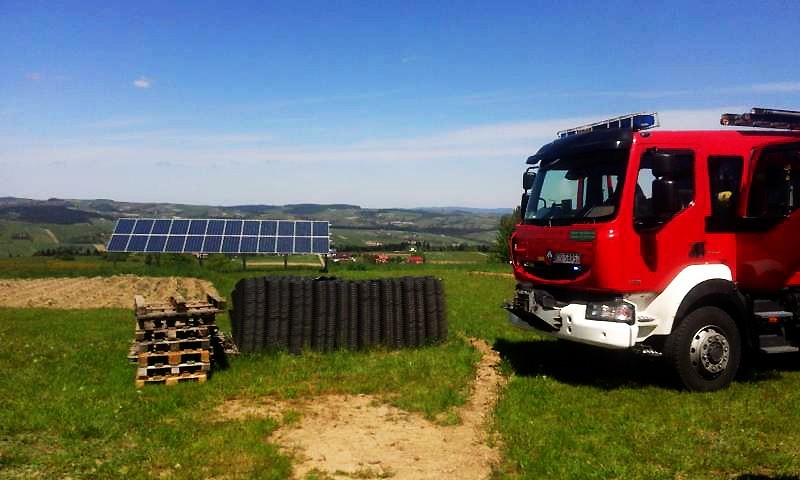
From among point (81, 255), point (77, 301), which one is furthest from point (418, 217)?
point (77, 301)

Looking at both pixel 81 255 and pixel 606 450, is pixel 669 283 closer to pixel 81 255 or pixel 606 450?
pixel 606 450

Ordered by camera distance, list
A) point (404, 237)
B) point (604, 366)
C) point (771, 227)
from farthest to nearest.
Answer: point (404, 237) < point (604, 366) < point (771, 227)

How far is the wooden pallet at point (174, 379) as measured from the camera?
29.5 feet

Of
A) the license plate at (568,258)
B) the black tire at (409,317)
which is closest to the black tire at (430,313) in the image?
the black tire at (409,317)

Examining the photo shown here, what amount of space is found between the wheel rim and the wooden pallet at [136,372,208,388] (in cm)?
719

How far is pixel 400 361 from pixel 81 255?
175 feet

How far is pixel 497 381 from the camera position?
31.0ft

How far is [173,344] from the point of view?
919cm

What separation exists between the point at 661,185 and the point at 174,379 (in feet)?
24.7

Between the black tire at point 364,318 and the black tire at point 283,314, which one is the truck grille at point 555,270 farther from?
the black tire at point 283,314

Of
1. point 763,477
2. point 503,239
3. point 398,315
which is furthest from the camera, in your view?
point 503,239

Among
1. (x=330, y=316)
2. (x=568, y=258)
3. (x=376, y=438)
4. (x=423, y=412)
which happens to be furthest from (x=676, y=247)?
(x=330, y=316)

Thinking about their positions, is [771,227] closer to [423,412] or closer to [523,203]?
[523,203]

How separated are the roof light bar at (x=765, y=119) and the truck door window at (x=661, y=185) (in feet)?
5.62
